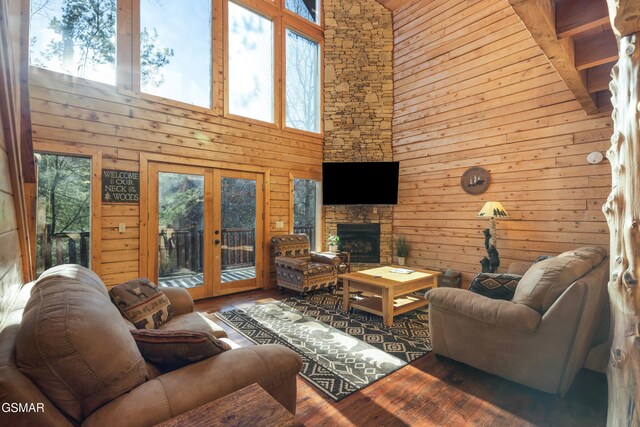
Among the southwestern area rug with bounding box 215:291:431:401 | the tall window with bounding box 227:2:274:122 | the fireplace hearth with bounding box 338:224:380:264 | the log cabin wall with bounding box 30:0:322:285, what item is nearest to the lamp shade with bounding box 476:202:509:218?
the southwestern area rug with bounding box 215:291:431:401

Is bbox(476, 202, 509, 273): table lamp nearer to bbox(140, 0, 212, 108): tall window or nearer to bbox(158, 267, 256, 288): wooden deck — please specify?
bbox(158, 267, 256, 288): wooden deck

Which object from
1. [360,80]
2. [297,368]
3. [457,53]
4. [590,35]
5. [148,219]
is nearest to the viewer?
[297,368]

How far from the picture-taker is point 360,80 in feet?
20.4

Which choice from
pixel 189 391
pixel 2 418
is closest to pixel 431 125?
pixel 189 391

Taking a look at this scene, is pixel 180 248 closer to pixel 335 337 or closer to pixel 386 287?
pixel 335 337

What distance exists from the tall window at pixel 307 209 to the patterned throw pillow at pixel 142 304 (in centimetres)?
369

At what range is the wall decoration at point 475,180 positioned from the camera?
15.6 feet

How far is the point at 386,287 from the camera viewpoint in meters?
3.42

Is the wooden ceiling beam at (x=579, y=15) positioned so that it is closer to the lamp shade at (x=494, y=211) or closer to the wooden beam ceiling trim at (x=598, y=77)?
the wooden beam ceiling trim at (x=598, y=77)

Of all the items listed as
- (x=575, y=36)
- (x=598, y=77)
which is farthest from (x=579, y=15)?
(x=598, y=77)

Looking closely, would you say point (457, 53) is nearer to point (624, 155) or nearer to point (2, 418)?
point (624, 155)

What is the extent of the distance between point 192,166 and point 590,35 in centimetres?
480

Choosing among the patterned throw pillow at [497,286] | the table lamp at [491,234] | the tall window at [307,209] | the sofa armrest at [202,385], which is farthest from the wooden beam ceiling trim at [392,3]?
the sofa armrest at [202,385]

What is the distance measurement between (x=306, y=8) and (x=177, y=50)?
2961mm
